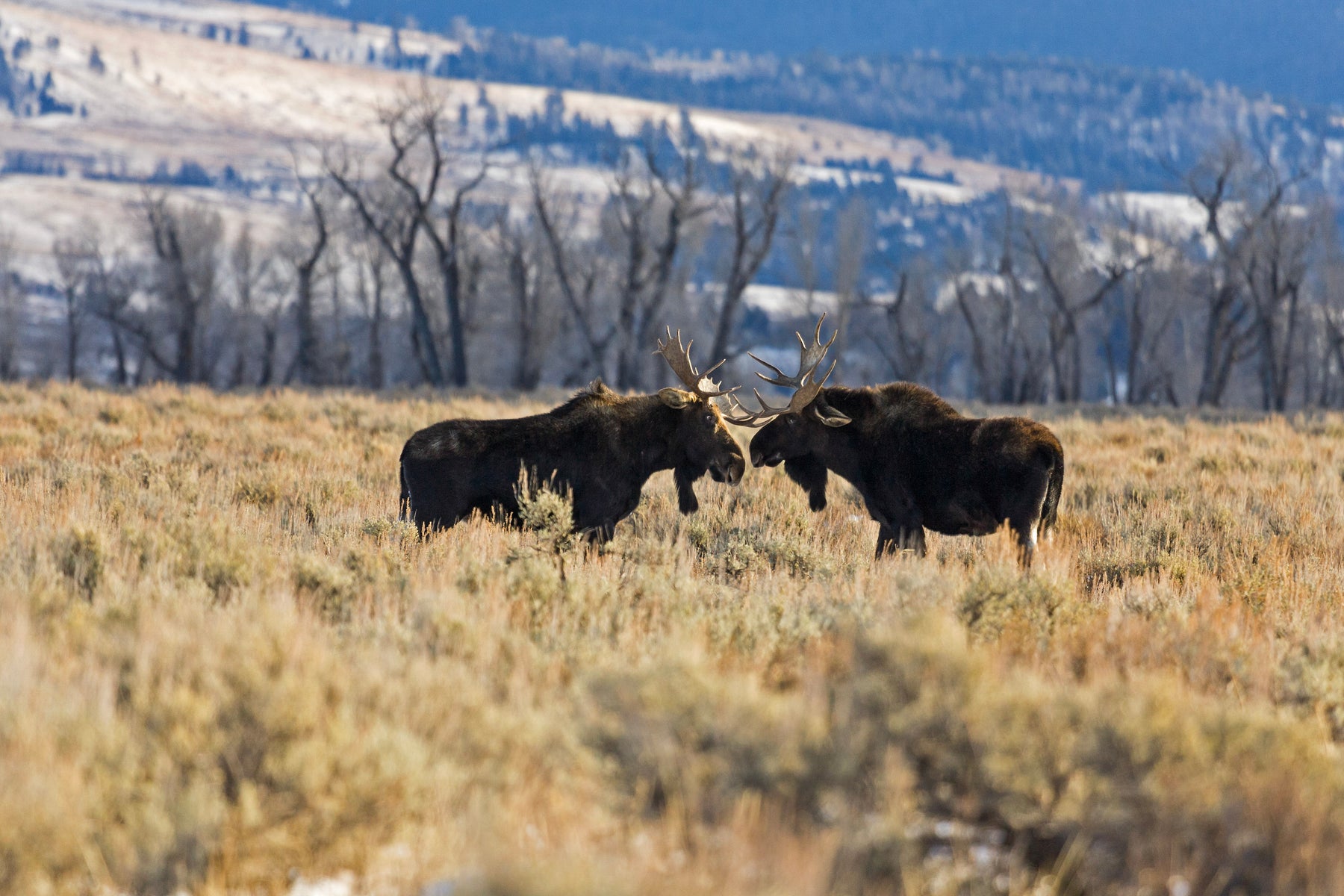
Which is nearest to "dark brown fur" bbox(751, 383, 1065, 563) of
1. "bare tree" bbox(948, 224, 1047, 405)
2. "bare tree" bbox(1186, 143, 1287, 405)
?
"bare tree" bbox(948, 224, 1047, 405)

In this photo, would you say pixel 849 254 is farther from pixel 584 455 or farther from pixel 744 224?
pixel 584 455

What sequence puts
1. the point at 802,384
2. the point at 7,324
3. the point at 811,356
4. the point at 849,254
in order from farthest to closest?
the point at 849,254 < the point at 7,324 < the point at 811,356 < the point at 802,384

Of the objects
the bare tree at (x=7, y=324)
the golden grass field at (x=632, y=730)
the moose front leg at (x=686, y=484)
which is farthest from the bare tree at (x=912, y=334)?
the bare tree at (x=7, y=324)

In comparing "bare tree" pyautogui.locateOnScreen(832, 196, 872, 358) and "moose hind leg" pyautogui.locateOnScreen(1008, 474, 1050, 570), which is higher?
"bare tree" pyautogui.locateOnScreen(832, 196, 872, 358)

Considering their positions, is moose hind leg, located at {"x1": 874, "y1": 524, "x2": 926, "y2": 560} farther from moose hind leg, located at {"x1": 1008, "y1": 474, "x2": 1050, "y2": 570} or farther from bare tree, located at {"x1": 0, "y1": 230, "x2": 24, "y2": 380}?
bare tree, located at {"x1": 0, "y1": 230, "x2": 24, "y2": 380}

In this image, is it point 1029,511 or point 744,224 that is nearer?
point 1029,511

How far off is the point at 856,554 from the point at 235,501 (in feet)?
17.5

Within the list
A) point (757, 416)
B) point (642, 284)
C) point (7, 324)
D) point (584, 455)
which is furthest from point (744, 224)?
point (7, 324)

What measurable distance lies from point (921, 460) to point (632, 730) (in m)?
5.27

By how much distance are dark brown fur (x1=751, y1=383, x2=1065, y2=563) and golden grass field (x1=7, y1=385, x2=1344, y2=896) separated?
1.45 m

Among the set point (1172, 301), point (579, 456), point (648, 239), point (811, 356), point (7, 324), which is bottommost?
point (7, 324)

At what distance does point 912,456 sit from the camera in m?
8.29

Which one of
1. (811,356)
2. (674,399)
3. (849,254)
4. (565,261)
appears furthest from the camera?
(849,254)

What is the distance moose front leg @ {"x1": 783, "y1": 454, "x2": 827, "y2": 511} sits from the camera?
939 cm
